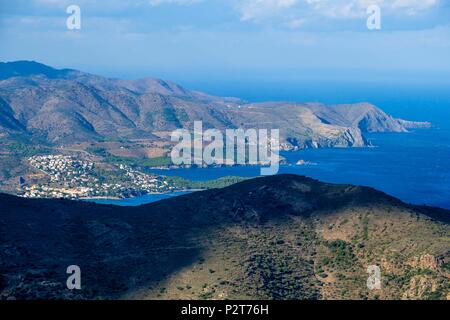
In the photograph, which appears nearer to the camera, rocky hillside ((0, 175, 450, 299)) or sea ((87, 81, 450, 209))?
rocky hillside ((0, 175, 450, 299))

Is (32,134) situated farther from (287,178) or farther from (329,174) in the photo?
→ (287,178)

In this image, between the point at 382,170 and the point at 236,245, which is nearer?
the point at 236,245

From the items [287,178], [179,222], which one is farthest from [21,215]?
[287,178]

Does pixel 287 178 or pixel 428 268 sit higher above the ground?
pixel 287 178

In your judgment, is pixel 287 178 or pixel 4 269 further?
pixel 287 178

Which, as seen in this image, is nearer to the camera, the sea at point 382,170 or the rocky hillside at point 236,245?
the rocky hillside at point 236,245
